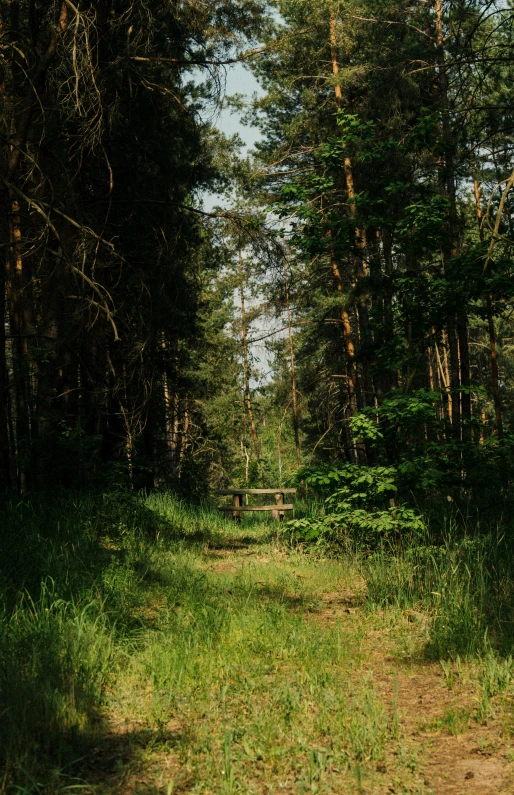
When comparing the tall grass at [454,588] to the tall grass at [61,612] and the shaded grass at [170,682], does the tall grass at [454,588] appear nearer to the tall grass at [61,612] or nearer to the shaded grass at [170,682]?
the shaded grass at [170,682]

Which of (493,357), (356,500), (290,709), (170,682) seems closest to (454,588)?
(356,500)

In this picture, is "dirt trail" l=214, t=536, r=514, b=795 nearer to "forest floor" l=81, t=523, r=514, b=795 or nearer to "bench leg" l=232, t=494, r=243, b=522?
"forest floor" l=81, t=523, r=514, b=795

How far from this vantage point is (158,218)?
12.1m

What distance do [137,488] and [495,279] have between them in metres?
8.58

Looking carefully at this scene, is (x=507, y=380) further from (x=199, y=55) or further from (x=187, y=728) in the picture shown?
(x=187, y=728)

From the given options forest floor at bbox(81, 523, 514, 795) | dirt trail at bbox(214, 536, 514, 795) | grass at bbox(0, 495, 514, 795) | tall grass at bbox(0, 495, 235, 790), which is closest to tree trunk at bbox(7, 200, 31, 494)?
tall grass at bbox(0, 495, 235, 790)

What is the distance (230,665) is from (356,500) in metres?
3.72

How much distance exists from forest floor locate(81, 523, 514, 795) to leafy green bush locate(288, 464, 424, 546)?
1.59 metres

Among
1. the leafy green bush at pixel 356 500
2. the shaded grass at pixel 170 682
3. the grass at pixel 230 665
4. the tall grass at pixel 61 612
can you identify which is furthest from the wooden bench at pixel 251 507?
the shaded grass at pixel 170 682

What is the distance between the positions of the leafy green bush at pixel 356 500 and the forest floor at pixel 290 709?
1.59m

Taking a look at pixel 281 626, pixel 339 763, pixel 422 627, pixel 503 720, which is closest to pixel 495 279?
pixel 422 627

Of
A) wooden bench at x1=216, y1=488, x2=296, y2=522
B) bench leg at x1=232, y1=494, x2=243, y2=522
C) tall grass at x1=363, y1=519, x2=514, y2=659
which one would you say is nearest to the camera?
tall grass at x1=363, y1=519, x2=514, y2=659

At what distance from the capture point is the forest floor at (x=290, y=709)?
3.57m

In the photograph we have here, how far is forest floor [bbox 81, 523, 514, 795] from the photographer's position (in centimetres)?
357
